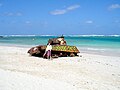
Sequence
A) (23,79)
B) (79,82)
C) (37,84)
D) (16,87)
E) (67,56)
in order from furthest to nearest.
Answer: (67,56)
(79,82)
(23,79)
(37,84)
(16,87)

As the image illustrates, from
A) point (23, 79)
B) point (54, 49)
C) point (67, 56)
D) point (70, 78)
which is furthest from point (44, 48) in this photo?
point (23, 79)

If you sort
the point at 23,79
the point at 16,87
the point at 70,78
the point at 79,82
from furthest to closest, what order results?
1. the point at 70,78
2. the point at 79,82
3. the point at 23,79
4. the point at 16,87

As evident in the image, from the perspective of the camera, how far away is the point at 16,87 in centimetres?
755

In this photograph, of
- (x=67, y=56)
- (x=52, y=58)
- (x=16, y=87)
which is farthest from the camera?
(x=67, y=56)

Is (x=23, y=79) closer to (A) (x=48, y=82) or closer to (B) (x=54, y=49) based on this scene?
(A) (x=48, y=82)

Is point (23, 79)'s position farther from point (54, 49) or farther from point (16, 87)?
point (54, 49)

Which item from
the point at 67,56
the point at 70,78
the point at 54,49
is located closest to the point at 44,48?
the point at 54,49

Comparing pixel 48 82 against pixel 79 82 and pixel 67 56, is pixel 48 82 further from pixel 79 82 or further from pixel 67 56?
pixel 67 56

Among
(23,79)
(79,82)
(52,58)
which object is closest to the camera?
(23,79)

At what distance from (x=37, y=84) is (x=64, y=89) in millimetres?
975

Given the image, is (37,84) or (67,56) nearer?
(37,84)

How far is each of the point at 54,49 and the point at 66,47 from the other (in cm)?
117

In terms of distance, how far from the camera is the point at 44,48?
19.5m

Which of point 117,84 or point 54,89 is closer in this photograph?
point 54,89
